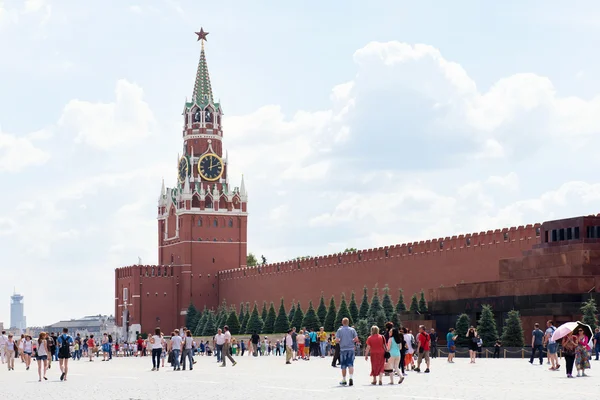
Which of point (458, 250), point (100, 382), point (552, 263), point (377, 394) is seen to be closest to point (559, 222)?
point (552, 263)

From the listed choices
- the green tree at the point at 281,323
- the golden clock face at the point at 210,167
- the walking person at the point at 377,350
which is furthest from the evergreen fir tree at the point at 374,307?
the walking person at the point at 377,350

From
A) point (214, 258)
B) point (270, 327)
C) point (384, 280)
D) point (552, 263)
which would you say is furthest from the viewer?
point (214, 258)

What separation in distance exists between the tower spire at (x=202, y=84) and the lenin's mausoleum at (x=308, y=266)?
69 mm

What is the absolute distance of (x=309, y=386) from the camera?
18906 mm

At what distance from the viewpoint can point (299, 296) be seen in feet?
221

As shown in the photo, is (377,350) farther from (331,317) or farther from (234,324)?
(234,324)

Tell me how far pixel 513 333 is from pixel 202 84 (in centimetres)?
5255

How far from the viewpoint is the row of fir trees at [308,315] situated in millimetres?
50625

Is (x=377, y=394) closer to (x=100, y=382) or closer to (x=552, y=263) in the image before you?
(x=100, y=382)

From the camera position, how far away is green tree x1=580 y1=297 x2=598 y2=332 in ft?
110

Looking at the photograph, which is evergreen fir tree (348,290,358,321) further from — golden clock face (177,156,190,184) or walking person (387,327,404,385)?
walking person (387,327,404,385)

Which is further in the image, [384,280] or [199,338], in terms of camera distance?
[199,338]

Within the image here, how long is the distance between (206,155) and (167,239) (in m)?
6.40

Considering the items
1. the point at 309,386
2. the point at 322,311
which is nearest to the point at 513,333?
the point at 309,386
